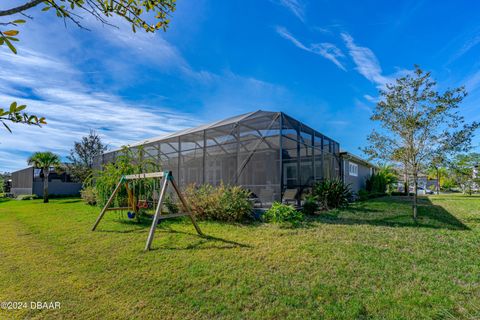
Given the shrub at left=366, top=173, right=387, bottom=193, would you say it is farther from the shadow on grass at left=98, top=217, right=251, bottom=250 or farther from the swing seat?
the swing seat

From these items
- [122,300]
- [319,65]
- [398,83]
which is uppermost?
[319,65]

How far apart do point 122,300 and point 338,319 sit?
2518 millimetres

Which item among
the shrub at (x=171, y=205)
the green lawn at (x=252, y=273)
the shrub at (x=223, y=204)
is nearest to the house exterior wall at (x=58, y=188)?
the shrub at (x=171, y=205)

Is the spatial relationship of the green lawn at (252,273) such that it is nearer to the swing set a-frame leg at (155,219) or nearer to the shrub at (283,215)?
the swing set a-frame leg at (155,219)

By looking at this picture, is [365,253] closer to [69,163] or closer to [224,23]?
[224,23]

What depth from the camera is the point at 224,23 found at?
7504 millimetres

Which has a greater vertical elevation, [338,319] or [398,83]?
[398,83]

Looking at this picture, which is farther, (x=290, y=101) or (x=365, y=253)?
A: (x=290, y=101)

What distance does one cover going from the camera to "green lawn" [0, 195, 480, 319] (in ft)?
8.95

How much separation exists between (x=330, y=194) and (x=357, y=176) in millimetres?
10337

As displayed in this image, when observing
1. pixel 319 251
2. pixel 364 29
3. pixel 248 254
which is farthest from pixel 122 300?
pixel 364 29

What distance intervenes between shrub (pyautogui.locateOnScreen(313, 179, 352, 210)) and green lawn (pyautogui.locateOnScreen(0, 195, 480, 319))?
11.7 feet

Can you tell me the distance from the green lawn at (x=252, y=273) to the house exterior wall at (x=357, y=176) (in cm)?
972

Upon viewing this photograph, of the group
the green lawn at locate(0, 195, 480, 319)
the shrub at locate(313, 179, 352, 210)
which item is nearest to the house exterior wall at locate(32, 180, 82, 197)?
the green lawn at locate(0, 195, 480, 319)
